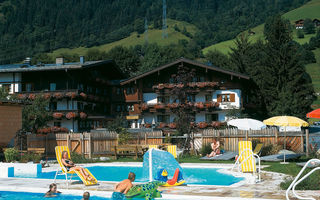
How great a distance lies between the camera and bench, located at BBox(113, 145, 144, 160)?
26.4 m

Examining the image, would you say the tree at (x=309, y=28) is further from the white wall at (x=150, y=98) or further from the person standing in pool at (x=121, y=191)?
the person standing in pool at (x=121, y=191)

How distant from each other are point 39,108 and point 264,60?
91.7ft

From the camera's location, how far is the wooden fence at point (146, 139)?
25703 mm

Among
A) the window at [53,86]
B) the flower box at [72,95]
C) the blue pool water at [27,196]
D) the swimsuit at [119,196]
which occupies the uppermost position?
the window at [53,86]

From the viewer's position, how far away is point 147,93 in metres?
48.7

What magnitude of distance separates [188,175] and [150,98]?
99.8 ft

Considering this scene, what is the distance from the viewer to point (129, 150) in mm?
26844

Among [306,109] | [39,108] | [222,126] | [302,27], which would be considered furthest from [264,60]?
[302,27]

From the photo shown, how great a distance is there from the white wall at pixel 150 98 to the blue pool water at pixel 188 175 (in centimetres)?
2596

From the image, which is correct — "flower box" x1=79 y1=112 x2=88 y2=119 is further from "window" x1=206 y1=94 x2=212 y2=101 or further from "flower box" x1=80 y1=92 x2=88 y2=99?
"window" x1=206 y1=94 x2=212 y2=101

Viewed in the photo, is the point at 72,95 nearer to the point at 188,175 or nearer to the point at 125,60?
the point at 188,175

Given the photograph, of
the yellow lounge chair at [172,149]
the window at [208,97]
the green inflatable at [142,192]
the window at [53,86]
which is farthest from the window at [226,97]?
the green inflatable at [142,192]

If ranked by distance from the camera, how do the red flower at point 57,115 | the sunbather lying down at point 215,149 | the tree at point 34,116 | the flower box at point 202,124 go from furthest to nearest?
1. the red flower at point 57,115
2. the flower box at point 202,124
3. the tree at point 34,116
4. the sunbather lying down at point 215,149

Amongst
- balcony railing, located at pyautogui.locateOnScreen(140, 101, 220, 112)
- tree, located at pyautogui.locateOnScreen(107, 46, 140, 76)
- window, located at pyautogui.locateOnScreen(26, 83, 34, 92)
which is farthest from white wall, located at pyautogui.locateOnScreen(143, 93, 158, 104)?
tree, located at pyautogui.locateOnScreen(107, 46, 140, 76)
